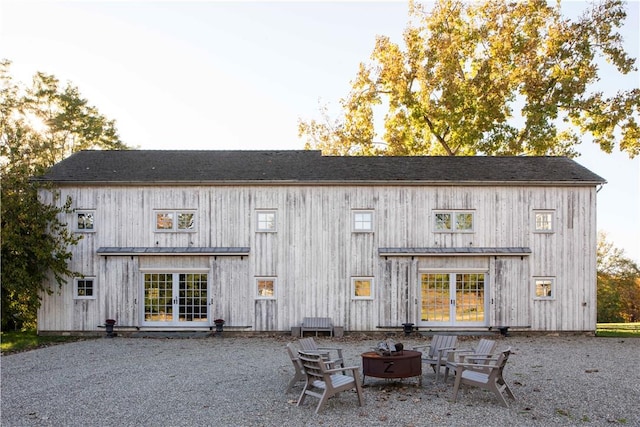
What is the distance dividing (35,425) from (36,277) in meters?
11.4

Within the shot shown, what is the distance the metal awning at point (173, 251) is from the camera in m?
19.8

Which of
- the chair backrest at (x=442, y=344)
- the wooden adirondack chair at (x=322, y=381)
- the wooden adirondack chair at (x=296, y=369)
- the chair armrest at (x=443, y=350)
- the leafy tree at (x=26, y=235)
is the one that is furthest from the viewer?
the leafy tree at (x=26, y=235)

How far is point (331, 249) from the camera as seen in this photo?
66.1 feet

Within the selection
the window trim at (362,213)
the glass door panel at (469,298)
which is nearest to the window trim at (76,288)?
the window trim at (362,213)

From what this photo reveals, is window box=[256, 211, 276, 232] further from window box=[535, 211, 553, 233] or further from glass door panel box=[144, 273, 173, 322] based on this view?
window box=[535, 211, 553, 233]

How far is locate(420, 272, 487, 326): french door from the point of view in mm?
20047

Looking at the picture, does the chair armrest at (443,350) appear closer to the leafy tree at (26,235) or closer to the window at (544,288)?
the window at (544,288)

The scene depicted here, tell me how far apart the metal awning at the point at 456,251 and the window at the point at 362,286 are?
3.48ft

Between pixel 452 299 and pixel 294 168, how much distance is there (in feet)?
23.7

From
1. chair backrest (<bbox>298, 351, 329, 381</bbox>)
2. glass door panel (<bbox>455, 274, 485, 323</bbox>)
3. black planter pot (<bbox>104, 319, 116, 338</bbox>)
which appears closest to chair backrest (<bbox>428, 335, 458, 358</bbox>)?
chair backrest (<bbox>298, 351, 329, 381</bbox>)

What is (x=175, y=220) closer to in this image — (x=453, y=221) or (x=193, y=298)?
(x=193, y=298)

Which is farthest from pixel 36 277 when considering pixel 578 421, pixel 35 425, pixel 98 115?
pixel 98 115

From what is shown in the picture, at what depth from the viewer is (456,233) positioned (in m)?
20.2

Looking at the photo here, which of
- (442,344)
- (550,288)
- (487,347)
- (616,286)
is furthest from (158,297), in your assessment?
(616,286)
